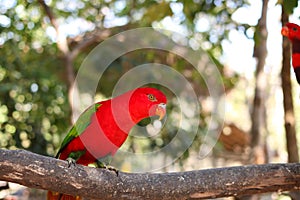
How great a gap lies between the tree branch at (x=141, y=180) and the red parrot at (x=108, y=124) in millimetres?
285

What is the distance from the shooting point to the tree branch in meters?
1.60

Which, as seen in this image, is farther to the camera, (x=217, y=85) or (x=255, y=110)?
(x=217, y=85)

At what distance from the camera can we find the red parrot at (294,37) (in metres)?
2.59

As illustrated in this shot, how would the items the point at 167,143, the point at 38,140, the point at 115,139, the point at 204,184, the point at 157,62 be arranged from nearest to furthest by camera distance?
the point at 204,184
the point at 115,139
the point at 38,140
the point at 167,143
the point at 157,62

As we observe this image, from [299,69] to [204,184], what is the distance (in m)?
1.05

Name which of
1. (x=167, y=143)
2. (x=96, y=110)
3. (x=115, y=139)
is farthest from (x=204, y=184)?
(x=167, y=143)

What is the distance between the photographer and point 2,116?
149 inches

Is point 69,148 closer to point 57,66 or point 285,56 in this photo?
point 285,56

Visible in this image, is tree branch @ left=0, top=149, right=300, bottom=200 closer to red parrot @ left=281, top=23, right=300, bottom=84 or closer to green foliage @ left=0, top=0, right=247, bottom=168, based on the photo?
red parrot @ left=281, top=23, right=300, bottom=84

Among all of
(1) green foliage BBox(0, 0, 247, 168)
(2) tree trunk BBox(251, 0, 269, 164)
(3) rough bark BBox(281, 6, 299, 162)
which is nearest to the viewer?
(3) rough bark BBox(281, 6, 299, 162)

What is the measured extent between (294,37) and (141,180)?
140 centimetres

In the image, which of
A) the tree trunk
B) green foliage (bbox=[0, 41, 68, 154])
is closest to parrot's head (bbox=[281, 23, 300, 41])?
the tree trunk

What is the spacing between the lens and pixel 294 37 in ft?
8.63

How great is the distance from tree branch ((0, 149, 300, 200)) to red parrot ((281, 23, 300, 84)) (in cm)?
78
